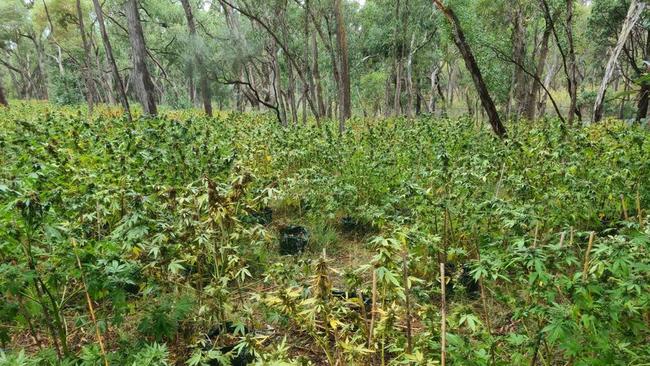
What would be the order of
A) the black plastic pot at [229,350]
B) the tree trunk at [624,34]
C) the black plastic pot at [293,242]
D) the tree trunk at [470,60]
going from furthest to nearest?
the tree trunk at [470,60] < the tree trunk at [624,34] < the black plastic pot at [293,242] < the black plastic pot at [229,350]

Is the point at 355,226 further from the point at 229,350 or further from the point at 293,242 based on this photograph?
the point at 229,350

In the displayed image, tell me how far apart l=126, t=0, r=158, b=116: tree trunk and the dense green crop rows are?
474 cm

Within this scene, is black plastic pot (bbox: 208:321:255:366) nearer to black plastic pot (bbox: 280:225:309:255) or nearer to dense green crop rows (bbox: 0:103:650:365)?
dense green crop rows (bbox: 0:103:650:365)


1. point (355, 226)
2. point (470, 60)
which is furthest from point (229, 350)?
point (470, 60)

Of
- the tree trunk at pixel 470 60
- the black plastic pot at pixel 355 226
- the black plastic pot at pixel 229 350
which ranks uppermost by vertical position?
the tree trunk at pixel 470 60

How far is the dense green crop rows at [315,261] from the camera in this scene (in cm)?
207

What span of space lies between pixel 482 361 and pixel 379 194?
367cm

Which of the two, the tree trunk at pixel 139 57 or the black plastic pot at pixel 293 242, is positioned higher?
the tree trunk at pixel 139 57

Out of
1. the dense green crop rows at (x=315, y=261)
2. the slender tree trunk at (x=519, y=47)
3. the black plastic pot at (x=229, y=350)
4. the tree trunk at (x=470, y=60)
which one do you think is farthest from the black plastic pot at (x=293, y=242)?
the slender tree trunk at (x=519, y=47)

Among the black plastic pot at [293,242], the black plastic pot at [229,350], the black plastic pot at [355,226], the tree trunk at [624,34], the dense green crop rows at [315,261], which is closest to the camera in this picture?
the dense green crop rows at [315,261]

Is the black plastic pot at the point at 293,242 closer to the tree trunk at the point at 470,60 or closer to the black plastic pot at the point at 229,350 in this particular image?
the black plastic pot at the point at 229,350

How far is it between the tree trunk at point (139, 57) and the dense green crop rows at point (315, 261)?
4742 millimetres

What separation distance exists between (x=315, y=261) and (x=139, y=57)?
369 inches

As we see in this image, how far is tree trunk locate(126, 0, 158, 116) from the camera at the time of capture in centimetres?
1037
